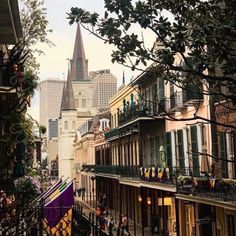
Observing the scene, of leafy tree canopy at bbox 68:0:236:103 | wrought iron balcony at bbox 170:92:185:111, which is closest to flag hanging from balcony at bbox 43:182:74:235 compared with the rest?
leafy tree canopy at bbox 68:0:236:103

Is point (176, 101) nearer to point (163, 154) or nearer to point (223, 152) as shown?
point (163, 154)

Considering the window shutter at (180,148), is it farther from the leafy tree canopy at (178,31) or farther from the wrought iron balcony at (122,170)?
the leafy tree canopy at (178,31)

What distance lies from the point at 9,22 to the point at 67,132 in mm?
100452

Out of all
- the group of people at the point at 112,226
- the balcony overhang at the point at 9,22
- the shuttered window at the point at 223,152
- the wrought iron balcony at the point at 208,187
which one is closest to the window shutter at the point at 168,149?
the group of people at the point at 112,226

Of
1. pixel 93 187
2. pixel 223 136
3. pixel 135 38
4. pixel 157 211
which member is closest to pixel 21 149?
pixel 135 38

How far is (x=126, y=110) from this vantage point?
3409 centimetres

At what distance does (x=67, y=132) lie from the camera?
107 metres

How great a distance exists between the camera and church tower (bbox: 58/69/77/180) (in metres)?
105

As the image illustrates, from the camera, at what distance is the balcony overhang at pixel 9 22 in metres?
6.34

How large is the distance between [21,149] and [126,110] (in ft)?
75.3

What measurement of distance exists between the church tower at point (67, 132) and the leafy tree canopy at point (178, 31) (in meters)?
99.1

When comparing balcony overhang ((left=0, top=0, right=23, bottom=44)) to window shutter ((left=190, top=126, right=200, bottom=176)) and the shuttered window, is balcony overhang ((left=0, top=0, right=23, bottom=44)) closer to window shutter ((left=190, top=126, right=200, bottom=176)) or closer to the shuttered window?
the shuttered window

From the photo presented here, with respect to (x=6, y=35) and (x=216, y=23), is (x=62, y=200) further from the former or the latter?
(x=216, y=23)

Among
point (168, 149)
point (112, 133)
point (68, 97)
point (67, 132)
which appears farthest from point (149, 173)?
point (67, 132)
